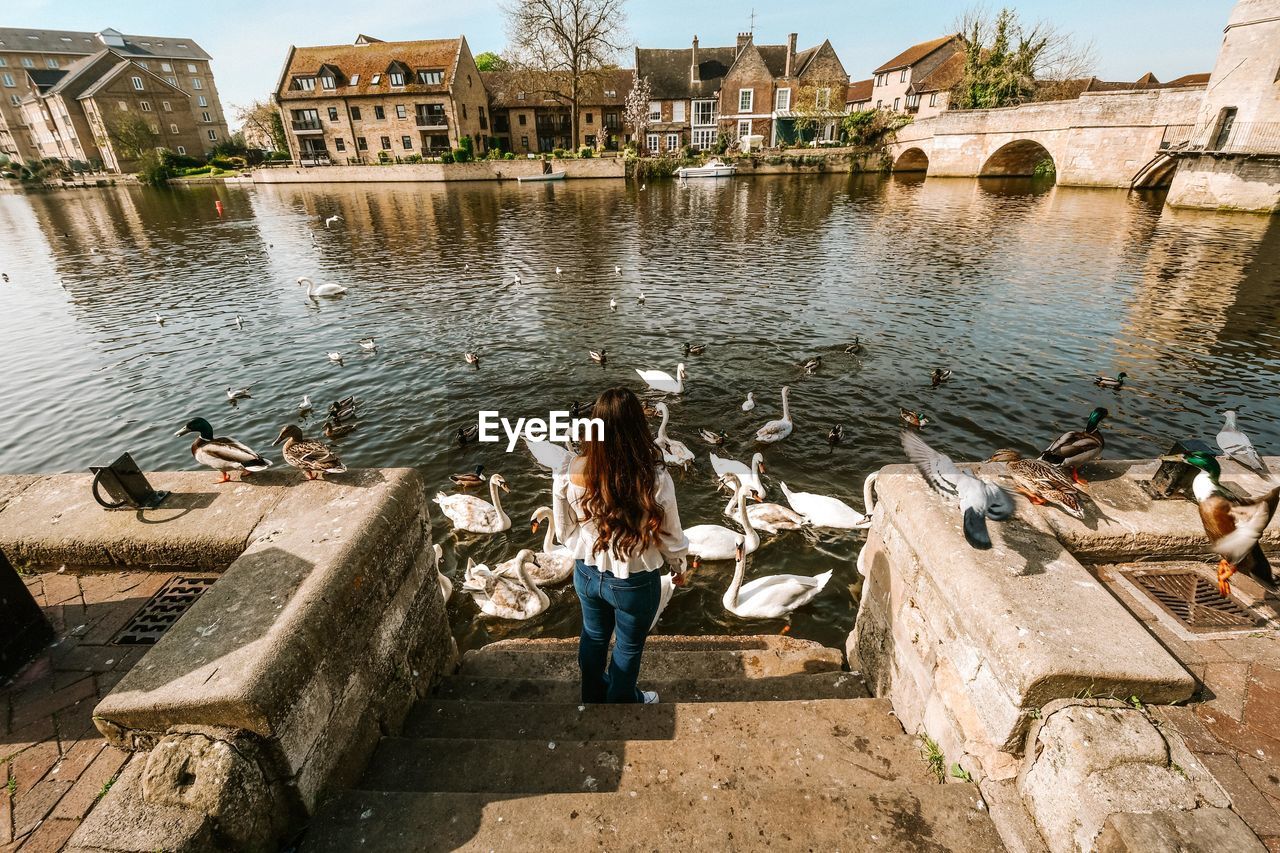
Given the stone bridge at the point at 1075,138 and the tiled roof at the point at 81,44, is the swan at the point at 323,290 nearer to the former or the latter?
the stone bridge at the point at 1075,138

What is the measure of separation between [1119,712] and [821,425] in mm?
8644

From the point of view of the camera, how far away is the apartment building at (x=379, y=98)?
6353cm

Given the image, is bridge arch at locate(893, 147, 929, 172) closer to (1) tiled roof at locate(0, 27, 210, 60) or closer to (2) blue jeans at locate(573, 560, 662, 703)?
(2) blue jeans at locate(573, 560, 662, 703)

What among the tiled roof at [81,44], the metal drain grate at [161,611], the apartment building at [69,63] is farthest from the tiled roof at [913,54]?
the tiled roof at [81,44]

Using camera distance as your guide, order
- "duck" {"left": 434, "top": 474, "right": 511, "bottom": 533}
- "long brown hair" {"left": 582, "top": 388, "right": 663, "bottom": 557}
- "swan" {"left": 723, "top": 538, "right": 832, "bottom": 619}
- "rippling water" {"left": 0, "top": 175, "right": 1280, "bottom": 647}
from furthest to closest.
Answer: "rippling water" {"left": 0, "top": 175, "right": 1280, "bottom": 647}, "duck" {"left": 434, "top": 474, "right": 511, "bottom": 533}, "swan" {"left": 723, "top": 538, "right": 832, "bottom": 619}, "long brown hair" {"left": 582, "top": 388, "right": 663, "bottom": 557}

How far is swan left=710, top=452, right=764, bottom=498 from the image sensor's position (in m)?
9.02

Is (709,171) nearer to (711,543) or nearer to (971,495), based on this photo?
(711,543)

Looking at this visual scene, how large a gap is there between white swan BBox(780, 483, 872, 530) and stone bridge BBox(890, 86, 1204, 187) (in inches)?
1699

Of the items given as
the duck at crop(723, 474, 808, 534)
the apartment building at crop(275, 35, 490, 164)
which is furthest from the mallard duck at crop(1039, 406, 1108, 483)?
the apartment building at crop(275, 35, 490, 164)

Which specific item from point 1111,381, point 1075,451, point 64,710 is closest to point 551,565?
point 64,710

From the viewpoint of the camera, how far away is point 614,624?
4207 millimetres

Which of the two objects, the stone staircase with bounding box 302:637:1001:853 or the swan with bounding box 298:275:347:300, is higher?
the stone staircase with bounding box 302:637:1001:853

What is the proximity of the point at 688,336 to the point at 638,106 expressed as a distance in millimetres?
62524

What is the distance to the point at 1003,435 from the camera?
10.7 metres
